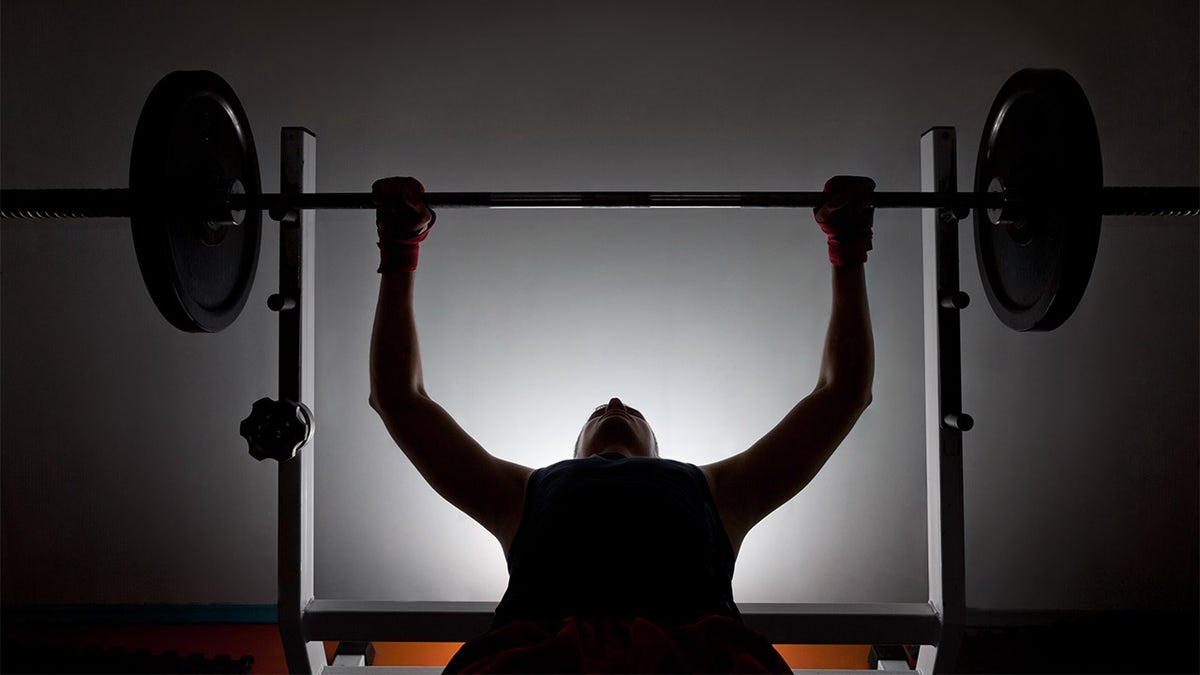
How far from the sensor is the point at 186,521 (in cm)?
157

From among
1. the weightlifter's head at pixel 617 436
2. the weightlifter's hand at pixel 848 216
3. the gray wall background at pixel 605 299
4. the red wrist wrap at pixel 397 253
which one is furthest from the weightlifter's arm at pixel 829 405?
the red wrist wrap at pixel 397 253

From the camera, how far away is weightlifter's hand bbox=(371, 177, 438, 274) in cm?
105

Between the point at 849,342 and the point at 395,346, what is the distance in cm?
80

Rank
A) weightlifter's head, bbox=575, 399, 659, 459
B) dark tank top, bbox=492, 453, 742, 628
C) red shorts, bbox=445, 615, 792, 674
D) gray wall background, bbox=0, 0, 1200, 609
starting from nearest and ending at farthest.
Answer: red shorts, bbox=445, 615, 792, 674 < dark tank top, bbox=492, 453, 742, 628 < weightlifter's head, bbox=575, 399, 659, 459 < gray wall background, bbox=0, 0, 1200, 609

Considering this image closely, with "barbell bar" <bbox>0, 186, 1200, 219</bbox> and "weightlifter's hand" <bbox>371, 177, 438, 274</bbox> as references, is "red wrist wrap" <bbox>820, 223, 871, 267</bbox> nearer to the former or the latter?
"barbell bar" <bbox>0, 186, 1200, 219</bbox>

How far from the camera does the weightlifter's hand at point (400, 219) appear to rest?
3.43 feet

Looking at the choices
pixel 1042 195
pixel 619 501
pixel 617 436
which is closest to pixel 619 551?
pixel 619 501

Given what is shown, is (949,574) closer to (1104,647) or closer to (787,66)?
(1104,647)

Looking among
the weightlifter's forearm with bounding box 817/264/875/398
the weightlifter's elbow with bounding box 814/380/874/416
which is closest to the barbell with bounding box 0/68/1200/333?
the weightlifter's forearm with bounding box 817/264/875/398

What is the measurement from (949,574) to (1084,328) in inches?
30.8

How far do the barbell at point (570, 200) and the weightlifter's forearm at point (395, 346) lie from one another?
0.16 metres

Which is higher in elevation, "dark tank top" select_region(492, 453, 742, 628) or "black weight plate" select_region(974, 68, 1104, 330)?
"black weight plate" select_region(974, 68, 1104, 330)

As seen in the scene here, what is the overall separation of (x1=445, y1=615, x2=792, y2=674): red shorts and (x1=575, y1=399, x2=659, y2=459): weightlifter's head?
14.6 inches

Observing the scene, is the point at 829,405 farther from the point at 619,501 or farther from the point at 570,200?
the point at 570,200
